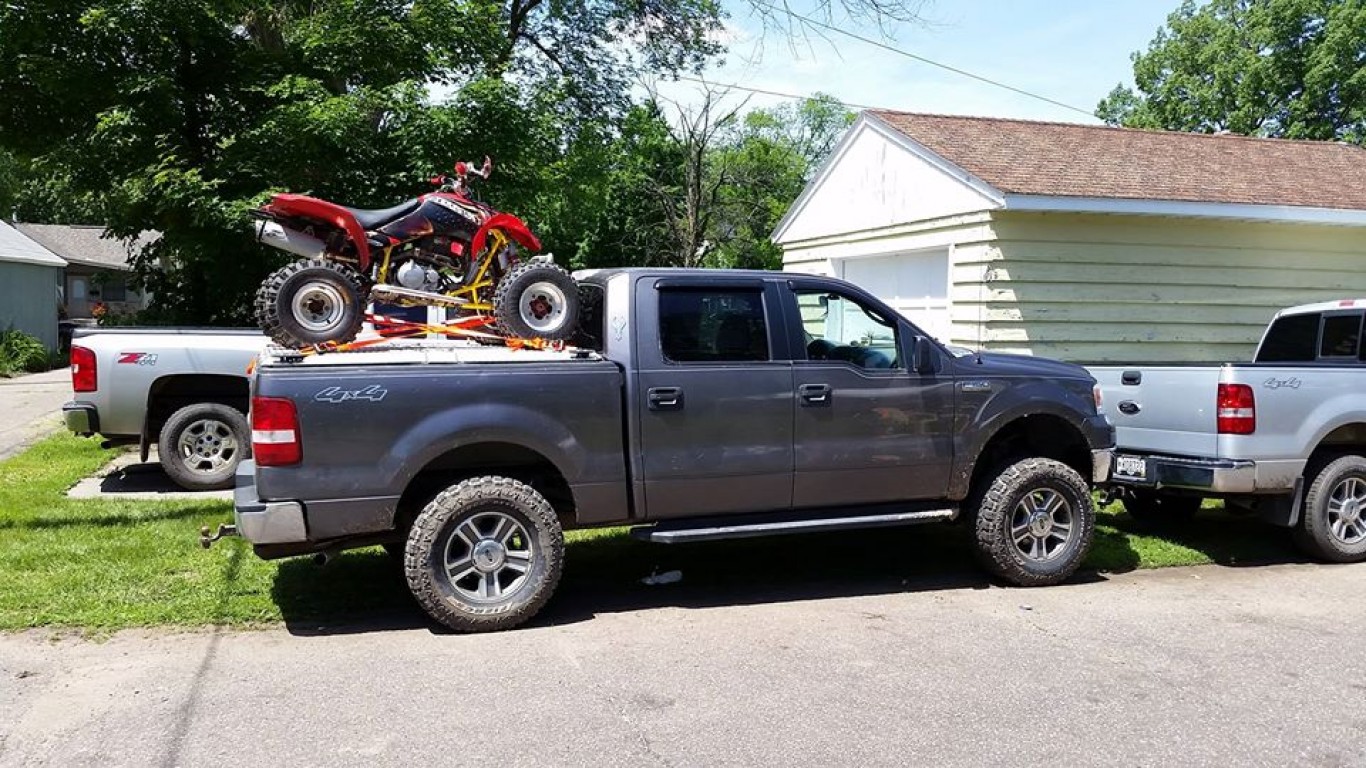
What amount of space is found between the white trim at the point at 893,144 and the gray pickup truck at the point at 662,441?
4.32m

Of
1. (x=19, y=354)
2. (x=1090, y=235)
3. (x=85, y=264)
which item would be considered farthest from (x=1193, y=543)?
(x=85, y=264)

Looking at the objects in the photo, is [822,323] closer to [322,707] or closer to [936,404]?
[936,404]

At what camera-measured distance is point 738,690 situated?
15.1 ft

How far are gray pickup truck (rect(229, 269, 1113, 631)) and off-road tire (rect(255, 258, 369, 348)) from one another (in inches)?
32.6

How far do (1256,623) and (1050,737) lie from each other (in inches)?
96.1

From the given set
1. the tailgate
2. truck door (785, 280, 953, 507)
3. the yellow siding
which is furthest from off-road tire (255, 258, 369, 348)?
the yellow siding

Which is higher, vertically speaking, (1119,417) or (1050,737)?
(1119,417)

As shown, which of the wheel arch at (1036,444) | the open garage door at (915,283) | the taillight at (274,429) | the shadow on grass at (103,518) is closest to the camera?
the taillight at (274,429)

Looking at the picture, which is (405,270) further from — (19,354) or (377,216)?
(19,354)

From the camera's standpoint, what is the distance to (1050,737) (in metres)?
4.13

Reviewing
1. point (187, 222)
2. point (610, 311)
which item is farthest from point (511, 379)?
point (187, 222)

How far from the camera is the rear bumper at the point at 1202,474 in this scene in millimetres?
6715

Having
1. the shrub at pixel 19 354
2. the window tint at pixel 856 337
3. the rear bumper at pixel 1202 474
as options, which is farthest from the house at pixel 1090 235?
the shrub at pixel 19 354

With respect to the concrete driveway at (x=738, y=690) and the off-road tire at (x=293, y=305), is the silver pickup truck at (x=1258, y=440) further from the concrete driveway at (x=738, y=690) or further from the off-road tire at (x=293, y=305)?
the off-road tire at (x=293, y=305)
